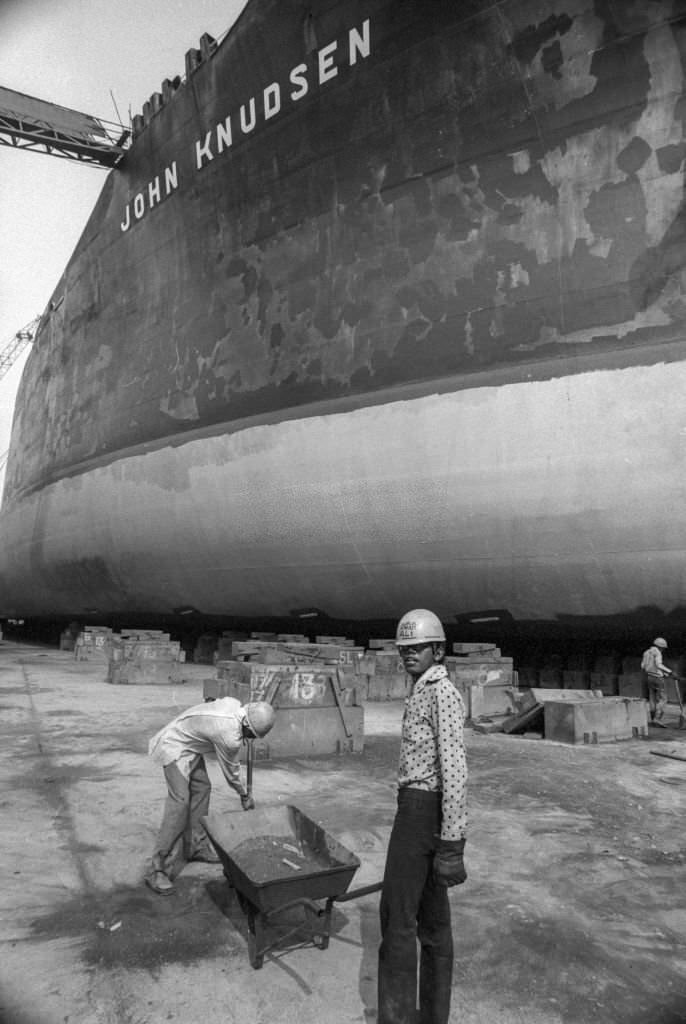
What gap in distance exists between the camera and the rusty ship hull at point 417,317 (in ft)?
36.0

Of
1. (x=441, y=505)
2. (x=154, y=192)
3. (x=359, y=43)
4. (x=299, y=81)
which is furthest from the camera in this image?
(x=154, y=192)

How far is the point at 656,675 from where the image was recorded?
452 inches

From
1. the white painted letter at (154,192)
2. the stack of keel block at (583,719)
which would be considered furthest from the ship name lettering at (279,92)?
the stack of keel block at (583,719)

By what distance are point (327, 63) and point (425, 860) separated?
14.9 metres

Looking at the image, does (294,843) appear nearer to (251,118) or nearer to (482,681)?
(482,681)

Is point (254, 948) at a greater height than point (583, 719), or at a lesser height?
greater

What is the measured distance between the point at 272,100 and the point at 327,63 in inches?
59.4

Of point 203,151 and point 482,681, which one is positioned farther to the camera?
point 203,151

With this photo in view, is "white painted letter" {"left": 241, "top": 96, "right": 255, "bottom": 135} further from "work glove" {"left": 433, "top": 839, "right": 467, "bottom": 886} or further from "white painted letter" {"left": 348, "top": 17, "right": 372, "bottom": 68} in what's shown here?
"work glove" {"left": 433, "top": 839, "right": 467, "bottom": 886}

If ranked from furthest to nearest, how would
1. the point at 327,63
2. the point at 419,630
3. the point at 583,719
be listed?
the point at 327,63 → the point at 583,719 → the point at 419,630

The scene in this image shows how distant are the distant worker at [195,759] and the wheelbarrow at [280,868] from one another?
9.9 inches

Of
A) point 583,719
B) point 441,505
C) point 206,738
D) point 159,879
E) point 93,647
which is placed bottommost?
point 583,719

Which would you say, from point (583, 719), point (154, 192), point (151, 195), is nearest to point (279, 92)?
point (154, 192)

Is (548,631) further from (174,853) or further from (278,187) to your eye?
(278,187)
